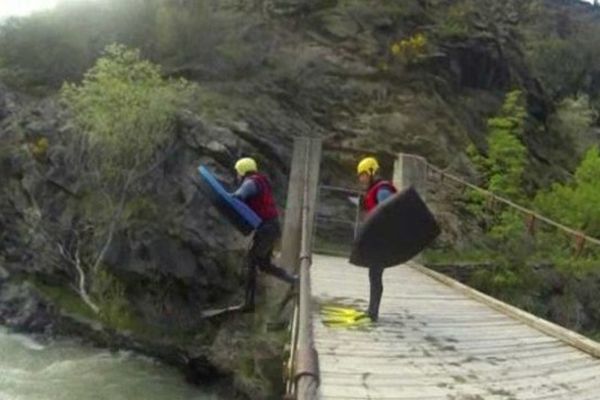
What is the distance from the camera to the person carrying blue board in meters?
8.41

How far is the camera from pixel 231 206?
830 centimetres

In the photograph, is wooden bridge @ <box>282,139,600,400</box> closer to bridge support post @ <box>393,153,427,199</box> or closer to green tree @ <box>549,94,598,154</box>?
bridge support post @ <box>393,153,427,199</box>

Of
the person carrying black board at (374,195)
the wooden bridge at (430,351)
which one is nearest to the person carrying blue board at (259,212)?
the wooden bridge at (430,351)

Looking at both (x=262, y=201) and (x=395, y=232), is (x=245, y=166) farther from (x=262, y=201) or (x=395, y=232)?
(x=395, y=232)

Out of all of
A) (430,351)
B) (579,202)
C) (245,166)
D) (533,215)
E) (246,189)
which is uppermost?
(245,166)

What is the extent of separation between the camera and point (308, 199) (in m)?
11.6

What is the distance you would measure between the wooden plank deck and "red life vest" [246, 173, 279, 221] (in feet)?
3.76

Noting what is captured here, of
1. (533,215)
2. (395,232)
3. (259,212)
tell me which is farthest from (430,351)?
(533,215)

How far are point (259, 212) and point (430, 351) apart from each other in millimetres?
2966

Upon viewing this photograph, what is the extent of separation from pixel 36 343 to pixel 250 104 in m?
8.23

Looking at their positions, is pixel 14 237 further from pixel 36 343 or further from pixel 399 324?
pixel 399 324

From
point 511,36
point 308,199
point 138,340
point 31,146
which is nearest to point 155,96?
point 31,146

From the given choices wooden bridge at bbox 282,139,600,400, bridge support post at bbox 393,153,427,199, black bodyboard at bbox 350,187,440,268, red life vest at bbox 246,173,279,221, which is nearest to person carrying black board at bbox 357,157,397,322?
black bodyboard at bbox 350,187,440,268

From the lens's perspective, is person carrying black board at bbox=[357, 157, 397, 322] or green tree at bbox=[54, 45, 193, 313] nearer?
person carrying black board at bbox=[357, 157, 397, 322]
